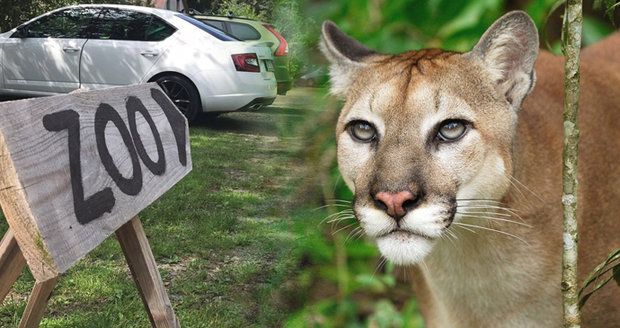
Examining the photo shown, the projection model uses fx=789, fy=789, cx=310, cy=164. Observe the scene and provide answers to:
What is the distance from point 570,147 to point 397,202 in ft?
1.84

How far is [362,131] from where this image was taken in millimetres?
1985

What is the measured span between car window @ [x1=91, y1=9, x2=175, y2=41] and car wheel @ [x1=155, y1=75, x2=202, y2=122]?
2.06 feet

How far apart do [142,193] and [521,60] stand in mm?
1099

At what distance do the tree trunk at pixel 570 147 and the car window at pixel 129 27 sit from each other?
934 cm

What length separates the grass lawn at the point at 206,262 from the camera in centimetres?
371

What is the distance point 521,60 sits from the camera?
77.9 inches

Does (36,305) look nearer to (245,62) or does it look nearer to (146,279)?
(146,279)

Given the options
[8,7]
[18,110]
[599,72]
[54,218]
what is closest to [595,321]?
[599,72]

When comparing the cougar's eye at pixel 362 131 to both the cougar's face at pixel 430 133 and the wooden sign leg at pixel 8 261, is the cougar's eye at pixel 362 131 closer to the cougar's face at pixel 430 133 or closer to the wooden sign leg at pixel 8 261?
the cougar's face at pixel 430 133

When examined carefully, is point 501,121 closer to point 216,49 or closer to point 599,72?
point 599,72

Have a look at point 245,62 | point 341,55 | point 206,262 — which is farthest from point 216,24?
point 341,55

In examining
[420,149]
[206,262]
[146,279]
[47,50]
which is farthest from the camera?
[47,50]

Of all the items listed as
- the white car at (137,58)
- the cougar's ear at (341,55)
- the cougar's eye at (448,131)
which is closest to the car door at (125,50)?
the white car at (137,58)

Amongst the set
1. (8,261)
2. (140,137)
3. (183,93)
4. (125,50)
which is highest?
(140,137)
